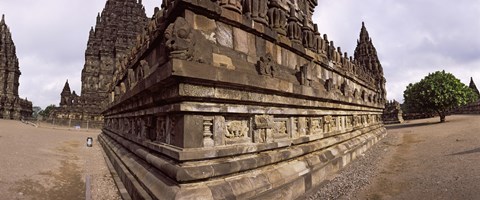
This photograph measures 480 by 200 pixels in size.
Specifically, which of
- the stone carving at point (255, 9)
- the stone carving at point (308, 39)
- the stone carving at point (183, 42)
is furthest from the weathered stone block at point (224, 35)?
the stone carving at point (308, 39)

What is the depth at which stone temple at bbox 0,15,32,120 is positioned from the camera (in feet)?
138

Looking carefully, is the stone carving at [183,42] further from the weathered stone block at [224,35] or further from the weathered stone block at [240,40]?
the weathered stone block at [240,40]

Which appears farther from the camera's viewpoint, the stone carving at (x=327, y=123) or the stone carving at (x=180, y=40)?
the stone carving at (x=327, y=123)

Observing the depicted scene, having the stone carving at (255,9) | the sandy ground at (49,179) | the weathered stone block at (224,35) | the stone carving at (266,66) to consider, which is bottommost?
the sandy ground at (49,179)

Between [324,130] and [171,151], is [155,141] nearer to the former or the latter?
[171,151]

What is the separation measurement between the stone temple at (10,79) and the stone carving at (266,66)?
5312cm

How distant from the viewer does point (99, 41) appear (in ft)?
154

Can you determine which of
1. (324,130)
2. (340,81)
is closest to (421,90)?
(340,81)

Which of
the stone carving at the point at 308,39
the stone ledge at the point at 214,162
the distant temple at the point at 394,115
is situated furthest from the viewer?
the distant temple at the point at 394,115

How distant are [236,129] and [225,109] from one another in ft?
1.34

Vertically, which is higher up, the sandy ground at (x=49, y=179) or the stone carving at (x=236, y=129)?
the stone carving at (x=236, y=129)

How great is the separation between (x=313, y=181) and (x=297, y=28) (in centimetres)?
349

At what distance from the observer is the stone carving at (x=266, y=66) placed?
418 centimetres

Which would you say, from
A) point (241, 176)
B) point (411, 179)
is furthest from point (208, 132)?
point (411, 179)
